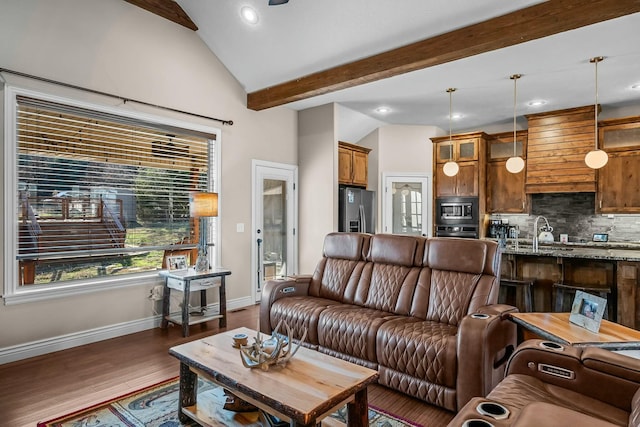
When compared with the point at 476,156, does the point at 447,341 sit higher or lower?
lower

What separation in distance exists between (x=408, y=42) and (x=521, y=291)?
284 cm

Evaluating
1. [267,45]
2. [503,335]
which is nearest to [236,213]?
[267,45]

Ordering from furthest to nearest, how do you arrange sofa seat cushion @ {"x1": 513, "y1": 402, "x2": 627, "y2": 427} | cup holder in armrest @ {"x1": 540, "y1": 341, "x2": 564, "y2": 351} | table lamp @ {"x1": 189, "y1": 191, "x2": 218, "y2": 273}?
table lamp @ {"x1": 189, "y1": 191, "x2": 218, "y2": 273}, cup holder in armrest @ {"x1": 540, "y1": 341, "x2": 564, "y2": 351}, sofa seat cushion @ {"x1": 513, "y1": 402, "x2": 627, "y2": 427}

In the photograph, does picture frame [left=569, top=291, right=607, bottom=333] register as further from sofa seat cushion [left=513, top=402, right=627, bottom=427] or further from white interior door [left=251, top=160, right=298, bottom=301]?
white interior door [left=251, top=160, right=298, bottom=301]

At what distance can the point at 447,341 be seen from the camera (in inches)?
96.7

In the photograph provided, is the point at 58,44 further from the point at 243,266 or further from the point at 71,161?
the point at 243,266

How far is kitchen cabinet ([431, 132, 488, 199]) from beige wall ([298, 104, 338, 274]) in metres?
2.44

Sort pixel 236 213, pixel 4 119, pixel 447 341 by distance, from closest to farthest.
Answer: pixel 447 341 → pixel 4 119 → pixel 236 213

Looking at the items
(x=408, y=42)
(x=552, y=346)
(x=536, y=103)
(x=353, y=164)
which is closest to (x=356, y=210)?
(x=353, y=164)

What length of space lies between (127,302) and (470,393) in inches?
136

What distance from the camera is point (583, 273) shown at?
382cm

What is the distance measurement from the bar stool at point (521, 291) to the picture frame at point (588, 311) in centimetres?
146

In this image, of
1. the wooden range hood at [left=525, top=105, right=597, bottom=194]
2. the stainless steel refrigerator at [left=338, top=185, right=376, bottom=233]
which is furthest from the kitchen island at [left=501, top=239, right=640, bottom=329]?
the stainless steel refrigerator at [left=338, top=185, right=376, bottom=233]

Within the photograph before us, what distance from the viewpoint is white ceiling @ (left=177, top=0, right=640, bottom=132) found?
3439 millimetres
